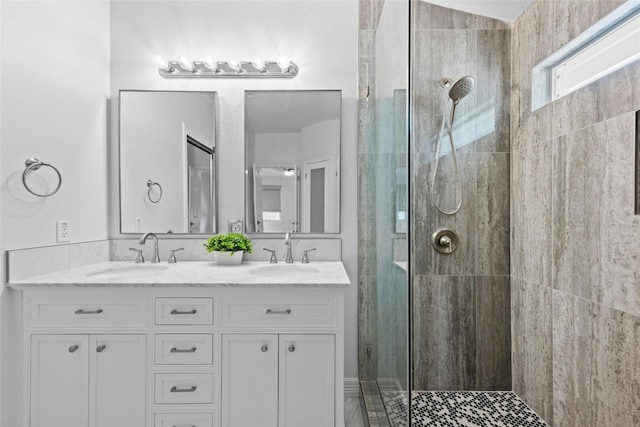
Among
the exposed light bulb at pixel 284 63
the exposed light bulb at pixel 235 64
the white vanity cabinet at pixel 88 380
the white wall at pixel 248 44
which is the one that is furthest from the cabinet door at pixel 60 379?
the exposed light bulb at pixel 284 63

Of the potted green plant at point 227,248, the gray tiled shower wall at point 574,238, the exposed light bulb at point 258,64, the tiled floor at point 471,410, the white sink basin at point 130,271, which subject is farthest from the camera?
the exposed light bulb at point 258,64

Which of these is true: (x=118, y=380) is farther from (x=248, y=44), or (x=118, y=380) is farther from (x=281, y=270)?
(x=248, y=44)

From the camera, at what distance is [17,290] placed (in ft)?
5.13

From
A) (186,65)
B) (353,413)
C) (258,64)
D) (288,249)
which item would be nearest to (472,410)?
(353,413)

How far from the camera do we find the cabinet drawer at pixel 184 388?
5.04ft

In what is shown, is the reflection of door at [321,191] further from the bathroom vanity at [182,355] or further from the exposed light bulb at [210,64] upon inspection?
the exposed light bulb at [210,64]

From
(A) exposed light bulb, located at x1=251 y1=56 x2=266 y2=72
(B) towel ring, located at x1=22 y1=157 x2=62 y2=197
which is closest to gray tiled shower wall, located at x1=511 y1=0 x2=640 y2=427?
(A) exposed light bulb, located at x1=251 y1=56 x2=266 y2=72

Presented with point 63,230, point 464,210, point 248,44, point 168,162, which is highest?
point 248,44

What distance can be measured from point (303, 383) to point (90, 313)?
98cm

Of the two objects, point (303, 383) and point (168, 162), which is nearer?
point (303, 383)

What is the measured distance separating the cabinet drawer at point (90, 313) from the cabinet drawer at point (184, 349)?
0.13 metres

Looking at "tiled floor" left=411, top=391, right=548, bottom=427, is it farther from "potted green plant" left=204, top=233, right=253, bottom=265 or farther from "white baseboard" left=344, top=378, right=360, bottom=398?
"potted green plant" left=204, top=233, right=253, bottom=265

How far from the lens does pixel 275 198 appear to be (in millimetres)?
2154

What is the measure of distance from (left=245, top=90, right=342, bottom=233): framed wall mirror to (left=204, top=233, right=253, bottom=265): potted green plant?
17 centimetres
